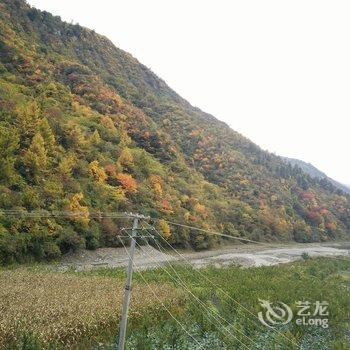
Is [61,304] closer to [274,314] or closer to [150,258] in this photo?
[274,314]

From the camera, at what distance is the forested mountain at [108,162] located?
1754 inches

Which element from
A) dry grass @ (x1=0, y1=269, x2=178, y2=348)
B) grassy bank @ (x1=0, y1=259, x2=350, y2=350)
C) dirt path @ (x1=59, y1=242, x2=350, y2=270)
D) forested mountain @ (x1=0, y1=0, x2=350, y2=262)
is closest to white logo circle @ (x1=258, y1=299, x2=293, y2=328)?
grassy bank @ (x1=0, y1=259, x2=350, y2=350)

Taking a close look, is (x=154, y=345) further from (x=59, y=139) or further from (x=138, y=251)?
(x=59, y=139)

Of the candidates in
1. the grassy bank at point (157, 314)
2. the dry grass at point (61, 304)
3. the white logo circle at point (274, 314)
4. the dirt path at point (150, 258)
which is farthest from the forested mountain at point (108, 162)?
the white logo circle at point (274, 314)

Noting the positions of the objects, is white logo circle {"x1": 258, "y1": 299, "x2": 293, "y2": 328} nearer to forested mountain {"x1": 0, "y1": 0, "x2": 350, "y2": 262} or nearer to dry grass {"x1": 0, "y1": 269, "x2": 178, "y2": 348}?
dry grass {"x1": 0, "y1": 269, "x2": 178, "y2": 348}

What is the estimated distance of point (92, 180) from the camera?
5619 centimetres

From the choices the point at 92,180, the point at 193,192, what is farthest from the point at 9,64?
the point at 193,192

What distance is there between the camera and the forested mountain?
4456 centimetres

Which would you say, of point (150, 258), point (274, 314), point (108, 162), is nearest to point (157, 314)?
point (274, 314)

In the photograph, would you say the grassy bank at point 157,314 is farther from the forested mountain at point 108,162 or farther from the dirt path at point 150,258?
the forested mountain at point 108,162

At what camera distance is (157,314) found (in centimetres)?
2327

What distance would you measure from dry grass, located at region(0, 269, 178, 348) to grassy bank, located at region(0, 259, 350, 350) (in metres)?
0.04

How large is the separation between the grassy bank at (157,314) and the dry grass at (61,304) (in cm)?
4

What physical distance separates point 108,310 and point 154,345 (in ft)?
12.7
